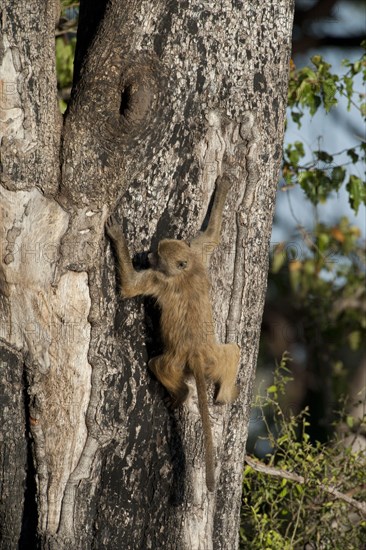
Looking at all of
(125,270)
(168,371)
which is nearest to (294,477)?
(168,371)

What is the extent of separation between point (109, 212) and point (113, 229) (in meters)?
0.09

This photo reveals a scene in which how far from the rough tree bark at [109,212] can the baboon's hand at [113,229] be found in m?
0.04

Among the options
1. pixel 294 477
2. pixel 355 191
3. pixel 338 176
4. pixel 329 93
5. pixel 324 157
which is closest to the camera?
pixel 294 477

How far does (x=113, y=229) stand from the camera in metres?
3.49

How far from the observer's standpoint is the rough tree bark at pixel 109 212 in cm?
352

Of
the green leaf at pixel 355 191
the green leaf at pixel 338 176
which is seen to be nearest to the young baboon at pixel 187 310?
the green leaf at pixel 355 191

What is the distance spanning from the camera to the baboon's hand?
348 cm

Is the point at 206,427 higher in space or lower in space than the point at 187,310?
lower

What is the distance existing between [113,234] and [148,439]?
2.81 ft

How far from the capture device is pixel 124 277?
3.55 metres

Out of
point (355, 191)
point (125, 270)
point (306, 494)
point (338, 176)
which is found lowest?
point (306, 494)

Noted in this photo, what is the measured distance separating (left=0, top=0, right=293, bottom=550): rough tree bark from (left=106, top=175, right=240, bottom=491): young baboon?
63 mm

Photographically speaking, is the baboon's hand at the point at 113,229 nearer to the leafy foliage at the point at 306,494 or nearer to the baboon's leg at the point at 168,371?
the baboon's leg at the point at 168,371

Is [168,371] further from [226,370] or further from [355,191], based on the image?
[355,191]
